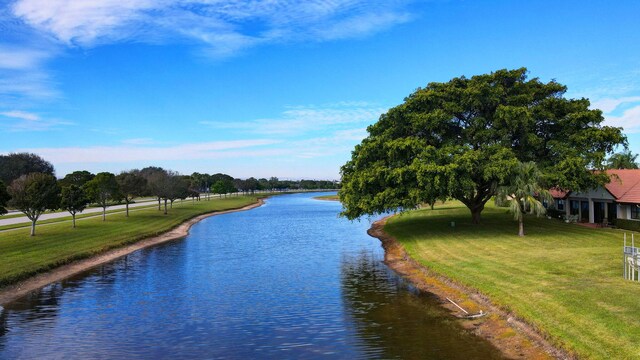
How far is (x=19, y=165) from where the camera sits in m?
121

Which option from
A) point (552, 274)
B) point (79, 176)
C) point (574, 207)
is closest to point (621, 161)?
point (574, 207)

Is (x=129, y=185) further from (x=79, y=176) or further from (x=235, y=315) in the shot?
(x=79, y=176)

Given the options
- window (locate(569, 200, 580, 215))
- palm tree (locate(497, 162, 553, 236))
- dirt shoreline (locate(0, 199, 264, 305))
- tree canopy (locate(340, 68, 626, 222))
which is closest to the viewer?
dirt shoreline (locate(0, 199, 264, 305))

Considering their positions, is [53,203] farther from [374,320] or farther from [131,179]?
[374,320]

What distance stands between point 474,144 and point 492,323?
90.3ft

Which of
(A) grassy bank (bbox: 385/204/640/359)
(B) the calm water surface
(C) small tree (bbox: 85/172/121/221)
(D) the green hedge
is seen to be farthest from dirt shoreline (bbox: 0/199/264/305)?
(D) the green hedge

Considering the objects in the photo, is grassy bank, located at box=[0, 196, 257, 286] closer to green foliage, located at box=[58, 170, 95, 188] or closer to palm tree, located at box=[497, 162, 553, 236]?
palm tree, located at box=[497, 162, 553, 236]

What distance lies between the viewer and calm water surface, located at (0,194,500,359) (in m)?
16.7

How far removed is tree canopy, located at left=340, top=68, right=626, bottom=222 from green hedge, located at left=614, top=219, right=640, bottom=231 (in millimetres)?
4582

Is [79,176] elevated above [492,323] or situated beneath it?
elevated above

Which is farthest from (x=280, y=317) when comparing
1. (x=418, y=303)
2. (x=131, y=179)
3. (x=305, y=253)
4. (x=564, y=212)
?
(x=131, y=179)

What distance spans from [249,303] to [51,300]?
33.8 feet

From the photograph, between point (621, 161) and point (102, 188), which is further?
point (621, 161)

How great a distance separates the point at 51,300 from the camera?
2456cm
